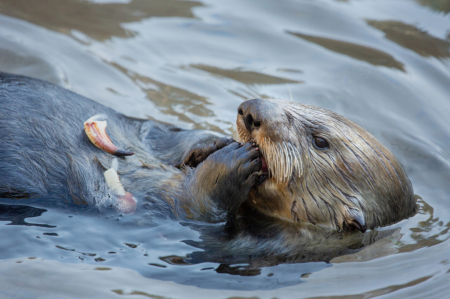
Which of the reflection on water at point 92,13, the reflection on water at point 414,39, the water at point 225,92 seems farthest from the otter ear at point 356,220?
the reflection on water at point 92,13

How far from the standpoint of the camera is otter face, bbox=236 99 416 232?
342 cm

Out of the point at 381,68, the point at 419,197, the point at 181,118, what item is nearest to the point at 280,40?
the point at 381,68

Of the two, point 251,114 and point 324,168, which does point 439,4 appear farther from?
point 251,114

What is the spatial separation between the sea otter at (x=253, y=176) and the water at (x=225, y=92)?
0.20 metres

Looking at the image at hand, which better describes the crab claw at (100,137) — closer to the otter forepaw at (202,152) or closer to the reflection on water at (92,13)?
the otter forepaw at (202,152)

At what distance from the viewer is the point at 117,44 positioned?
675cm

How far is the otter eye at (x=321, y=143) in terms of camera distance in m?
3.49

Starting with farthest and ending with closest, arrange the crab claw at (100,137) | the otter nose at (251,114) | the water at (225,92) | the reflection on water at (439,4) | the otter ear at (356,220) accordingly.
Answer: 1. the reflection on water at (439,4)
2. the crab claw at (100,137)
3. the otter nose at (251,114)
4. the otter ear at (356,220)
5. the water at (225,92)

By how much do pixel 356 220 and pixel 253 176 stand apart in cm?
77

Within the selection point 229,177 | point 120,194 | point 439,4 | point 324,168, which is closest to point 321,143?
point 324,168

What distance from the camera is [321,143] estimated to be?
350 centimetres

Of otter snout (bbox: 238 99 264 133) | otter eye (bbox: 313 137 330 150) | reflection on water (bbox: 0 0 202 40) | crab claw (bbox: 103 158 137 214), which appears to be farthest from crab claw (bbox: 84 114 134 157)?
reflection on water (bbox: 0 0 202 40)

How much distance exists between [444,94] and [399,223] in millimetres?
2638

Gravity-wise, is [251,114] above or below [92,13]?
below
